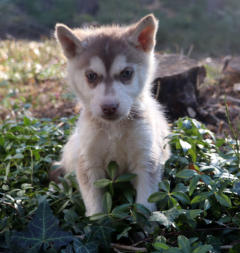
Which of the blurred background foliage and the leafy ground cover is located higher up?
the blurred background foliage

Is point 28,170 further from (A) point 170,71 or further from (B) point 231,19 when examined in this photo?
(B) point 231,19

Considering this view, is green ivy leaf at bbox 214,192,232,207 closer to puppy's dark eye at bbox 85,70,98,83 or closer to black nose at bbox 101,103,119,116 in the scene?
black nose at bbox 101,103,119,116

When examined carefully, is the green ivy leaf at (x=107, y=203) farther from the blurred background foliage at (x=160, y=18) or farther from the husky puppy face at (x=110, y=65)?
the blurred background foliage at (x=160, y=18)

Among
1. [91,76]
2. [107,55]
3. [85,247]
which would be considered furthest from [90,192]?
[107,55]

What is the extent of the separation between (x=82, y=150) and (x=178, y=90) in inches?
113

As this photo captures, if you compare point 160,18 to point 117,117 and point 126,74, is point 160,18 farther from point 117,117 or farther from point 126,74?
point 117,117

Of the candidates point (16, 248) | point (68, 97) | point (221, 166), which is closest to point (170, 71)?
point (68, 97)

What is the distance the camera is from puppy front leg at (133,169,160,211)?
308cm

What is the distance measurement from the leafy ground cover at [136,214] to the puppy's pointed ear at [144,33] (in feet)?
3.33

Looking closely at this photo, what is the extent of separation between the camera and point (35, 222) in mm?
2609

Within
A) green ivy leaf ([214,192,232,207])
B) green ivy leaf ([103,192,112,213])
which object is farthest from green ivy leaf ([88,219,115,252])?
green ivy leaf ([214,192,232,207])

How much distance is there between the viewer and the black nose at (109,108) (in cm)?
285

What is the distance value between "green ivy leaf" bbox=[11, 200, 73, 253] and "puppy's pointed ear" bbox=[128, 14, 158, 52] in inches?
73.4

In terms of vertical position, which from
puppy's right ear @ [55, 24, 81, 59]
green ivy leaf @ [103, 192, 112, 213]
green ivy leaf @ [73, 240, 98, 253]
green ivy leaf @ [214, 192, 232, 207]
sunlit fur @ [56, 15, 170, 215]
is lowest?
green ivy leaf @ [73, 240, 98, 253]
